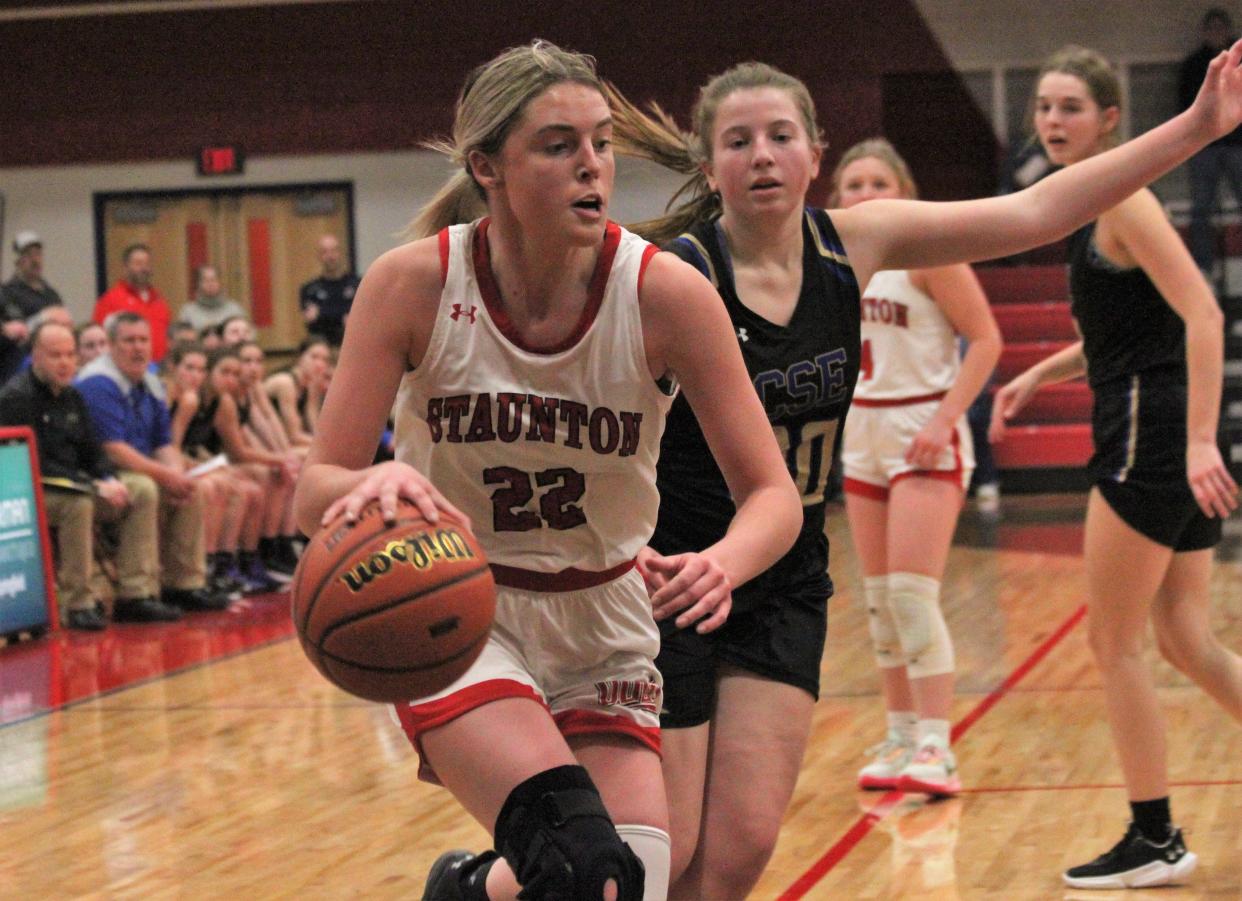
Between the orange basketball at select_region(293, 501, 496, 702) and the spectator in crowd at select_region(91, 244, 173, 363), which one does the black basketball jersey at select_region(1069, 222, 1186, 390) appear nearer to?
the orange basketball at select_region(293, 501, 496, 702)

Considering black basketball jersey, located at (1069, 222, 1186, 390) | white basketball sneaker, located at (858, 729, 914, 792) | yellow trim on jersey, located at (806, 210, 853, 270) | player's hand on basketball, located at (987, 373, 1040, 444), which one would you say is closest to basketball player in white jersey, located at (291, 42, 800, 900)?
yellow trim on jersey, located at (806, 210, 853, 270)

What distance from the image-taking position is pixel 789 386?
3238 mm

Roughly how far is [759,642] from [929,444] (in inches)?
77.9

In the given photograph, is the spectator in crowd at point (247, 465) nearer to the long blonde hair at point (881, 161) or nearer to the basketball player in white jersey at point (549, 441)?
the long blonde hair at point (881, 161)

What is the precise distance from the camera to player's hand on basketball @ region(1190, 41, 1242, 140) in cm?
304

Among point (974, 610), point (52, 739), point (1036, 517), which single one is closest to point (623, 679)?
point (52, 739)

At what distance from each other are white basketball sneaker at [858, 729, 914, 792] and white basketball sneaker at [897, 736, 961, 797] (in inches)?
3.3

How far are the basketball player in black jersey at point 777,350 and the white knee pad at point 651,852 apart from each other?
14.3 inches

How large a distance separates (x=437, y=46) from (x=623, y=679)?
14.3 metres

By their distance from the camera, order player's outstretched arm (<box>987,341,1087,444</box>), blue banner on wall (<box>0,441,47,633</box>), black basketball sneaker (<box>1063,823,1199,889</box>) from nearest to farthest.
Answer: black basketball sneaker (<box>1063,823,1199,889</box>) < player's outstretched arm (<box>987,341,1087,444</box>) < blue banner on wall (<box>0,441,47,633</box>)

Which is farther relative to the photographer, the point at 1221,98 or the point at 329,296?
the point at 329,296

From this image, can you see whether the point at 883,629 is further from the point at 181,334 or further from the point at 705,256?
the point at 181,334

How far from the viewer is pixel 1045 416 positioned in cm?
1496

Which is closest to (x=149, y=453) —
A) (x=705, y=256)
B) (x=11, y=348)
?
(x=11, y=348)
